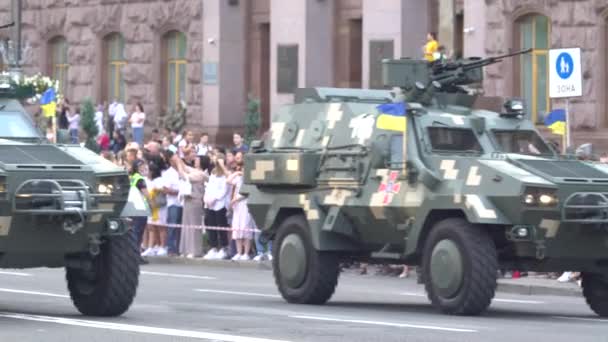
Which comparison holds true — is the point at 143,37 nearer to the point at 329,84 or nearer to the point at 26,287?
the point at 329,84

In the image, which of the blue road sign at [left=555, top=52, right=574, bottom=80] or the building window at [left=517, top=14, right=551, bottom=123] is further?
the building window at [left=517, top=14, right=551, bottom=123]

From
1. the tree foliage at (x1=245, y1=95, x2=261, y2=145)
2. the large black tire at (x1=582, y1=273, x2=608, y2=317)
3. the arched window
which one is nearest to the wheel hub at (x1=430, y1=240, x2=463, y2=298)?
the large black tire at (x1=582, y1=273, x2=608, y2=317)

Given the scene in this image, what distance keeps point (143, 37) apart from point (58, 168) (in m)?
28.8

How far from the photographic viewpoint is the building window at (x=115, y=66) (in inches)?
1844

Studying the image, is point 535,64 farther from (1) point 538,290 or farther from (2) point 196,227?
(1) point 538,290

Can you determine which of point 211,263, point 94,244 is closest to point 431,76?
point 94,244

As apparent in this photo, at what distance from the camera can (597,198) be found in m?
18.5

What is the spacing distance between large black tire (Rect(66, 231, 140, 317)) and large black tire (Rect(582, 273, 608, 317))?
4.95m

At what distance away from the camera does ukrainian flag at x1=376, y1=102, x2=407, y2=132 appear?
19.8 m

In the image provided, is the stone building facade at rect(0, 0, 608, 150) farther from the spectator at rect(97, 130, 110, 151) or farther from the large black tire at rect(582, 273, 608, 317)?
the large black tire at rect(582, 273, 608, 317)

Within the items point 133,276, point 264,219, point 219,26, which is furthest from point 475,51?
point 133,276

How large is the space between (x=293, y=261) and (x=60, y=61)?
29068 millimetres

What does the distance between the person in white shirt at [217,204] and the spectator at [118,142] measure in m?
12.5

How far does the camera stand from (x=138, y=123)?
43.8 meters
